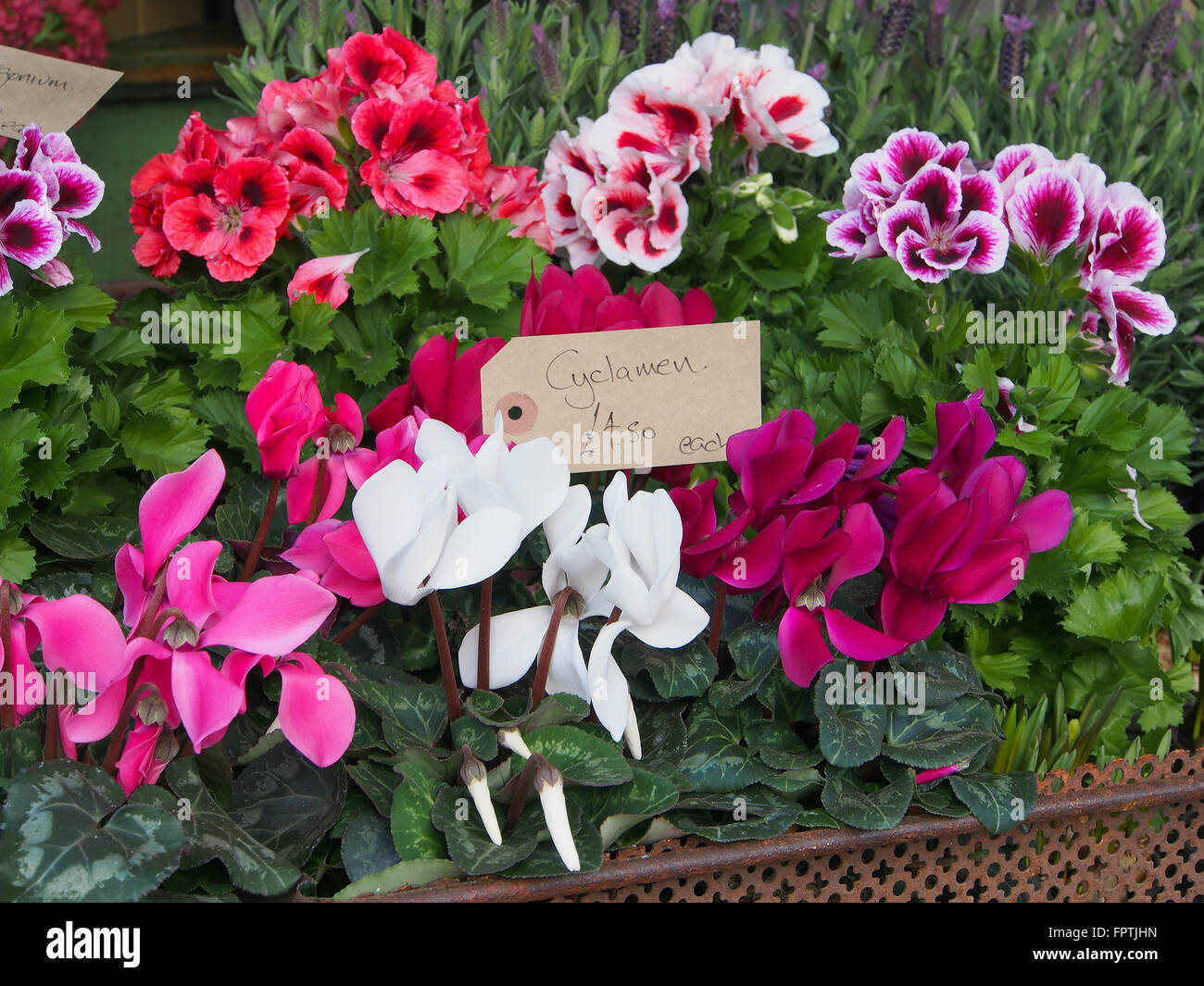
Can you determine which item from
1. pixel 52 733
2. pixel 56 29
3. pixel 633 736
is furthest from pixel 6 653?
pixel 56 29

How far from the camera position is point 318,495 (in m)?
0.76

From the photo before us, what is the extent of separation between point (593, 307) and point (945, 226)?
0.34 m

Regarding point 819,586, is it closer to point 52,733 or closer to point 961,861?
point 961,861

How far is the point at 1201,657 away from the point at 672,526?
738 mm

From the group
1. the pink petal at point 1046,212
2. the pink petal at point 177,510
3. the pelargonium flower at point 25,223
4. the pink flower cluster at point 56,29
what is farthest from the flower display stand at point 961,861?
the pink flower cluster at point 56,29

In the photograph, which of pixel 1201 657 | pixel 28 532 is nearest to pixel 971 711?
pixel 1201 657

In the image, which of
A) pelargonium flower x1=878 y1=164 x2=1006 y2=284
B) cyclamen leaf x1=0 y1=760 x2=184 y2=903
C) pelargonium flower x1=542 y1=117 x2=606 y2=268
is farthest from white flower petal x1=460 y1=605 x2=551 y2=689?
pelargonium flower x1=542 y1=117 x2=606 y2=268

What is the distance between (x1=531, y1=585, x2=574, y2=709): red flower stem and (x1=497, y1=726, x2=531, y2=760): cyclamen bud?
30mm

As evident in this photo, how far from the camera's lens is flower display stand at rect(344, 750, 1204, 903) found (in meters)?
0.66

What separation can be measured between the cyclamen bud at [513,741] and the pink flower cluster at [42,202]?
0.55 meters

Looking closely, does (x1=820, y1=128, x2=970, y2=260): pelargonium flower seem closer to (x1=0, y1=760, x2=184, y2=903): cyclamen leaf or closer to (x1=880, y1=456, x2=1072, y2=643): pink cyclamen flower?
(x1=880, y1=456, x2=1072, y2=643): pink cyclamen flower

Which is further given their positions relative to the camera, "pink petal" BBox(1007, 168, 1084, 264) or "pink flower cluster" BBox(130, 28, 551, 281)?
"pink flower cluster" BBox(130, 28, 551, 281)
